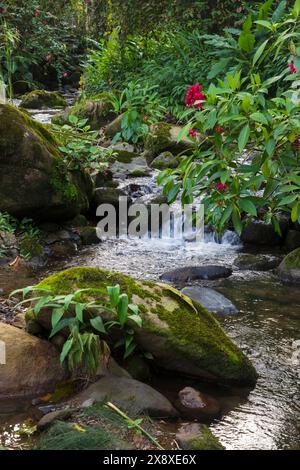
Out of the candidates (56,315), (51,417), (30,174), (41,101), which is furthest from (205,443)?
(41,101)

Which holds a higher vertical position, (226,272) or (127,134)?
(127,134)

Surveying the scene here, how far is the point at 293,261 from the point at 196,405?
3358 millimetres

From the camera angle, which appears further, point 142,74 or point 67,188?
point 142,74

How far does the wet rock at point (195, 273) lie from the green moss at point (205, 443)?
132 inches

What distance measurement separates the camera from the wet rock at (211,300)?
5.71m

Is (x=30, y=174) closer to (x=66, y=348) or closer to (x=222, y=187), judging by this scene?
(x=222, y=187)

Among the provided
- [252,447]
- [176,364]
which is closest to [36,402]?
[176,364]

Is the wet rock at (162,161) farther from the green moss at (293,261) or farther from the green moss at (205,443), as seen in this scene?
the green moss at (205,443)

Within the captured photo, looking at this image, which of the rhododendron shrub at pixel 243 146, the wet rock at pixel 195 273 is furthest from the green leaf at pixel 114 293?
the wet rock at pixel 195 273

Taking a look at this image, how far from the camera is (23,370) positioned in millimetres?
3951

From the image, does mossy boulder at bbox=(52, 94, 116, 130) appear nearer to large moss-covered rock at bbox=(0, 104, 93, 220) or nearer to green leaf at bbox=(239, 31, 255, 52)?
large moss-covered rock at bbox=(0, 104, 93, 220)

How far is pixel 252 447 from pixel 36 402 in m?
1.27

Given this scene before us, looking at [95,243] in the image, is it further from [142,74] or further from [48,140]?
[142,74]

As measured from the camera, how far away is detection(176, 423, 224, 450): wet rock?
3.34 m
